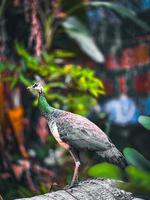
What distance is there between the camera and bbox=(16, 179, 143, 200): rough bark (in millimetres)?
1298

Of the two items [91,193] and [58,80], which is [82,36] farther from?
[91,193]

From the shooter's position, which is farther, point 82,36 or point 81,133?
→ point 82,36

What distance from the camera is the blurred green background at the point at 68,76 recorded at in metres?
2.94

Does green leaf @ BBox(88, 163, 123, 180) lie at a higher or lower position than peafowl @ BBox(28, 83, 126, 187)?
Result: higher

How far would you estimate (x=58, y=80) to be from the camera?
124 inches

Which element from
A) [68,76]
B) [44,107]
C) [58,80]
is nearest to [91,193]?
[44,107]

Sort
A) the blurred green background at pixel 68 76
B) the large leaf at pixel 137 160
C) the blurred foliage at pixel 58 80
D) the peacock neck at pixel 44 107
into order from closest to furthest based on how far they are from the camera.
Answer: the large leaf at pixel 137 160 < the peacock neck at pixel 44 107 < the blurred foliage at pixel 58 80 < the blurred green background at pixel 68 76

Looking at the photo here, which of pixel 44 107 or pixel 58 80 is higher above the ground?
pixel 44 107

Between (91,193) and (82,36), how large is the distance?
1844 millimetres

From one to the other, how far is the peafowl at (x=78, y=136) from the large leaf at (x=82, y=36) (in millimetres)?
1549

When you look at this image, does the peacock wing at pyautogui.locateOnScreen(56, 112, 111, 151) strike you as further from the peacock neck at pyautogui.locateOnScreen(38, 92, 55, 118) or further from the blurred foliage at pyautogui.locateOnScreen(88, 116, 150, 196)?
the blurred foliage at pyautogui.locateOnScreen(88, 116, 150, 196)

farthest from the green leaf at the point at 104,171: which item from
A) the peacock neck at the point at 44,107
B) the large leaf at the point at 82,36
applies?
the large leaf at the point at 82,36

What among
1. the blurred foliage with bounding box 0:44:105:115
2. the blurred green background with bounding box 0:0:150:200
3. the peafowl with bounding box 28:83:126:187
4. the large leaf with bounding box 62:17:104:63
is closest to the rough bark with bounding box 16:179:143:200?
the peafowl with bounding box 28:83:126:187

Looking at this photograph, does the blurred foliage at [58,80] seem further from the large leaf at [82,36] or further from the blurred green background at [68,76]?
the large leaf at [82,36]
